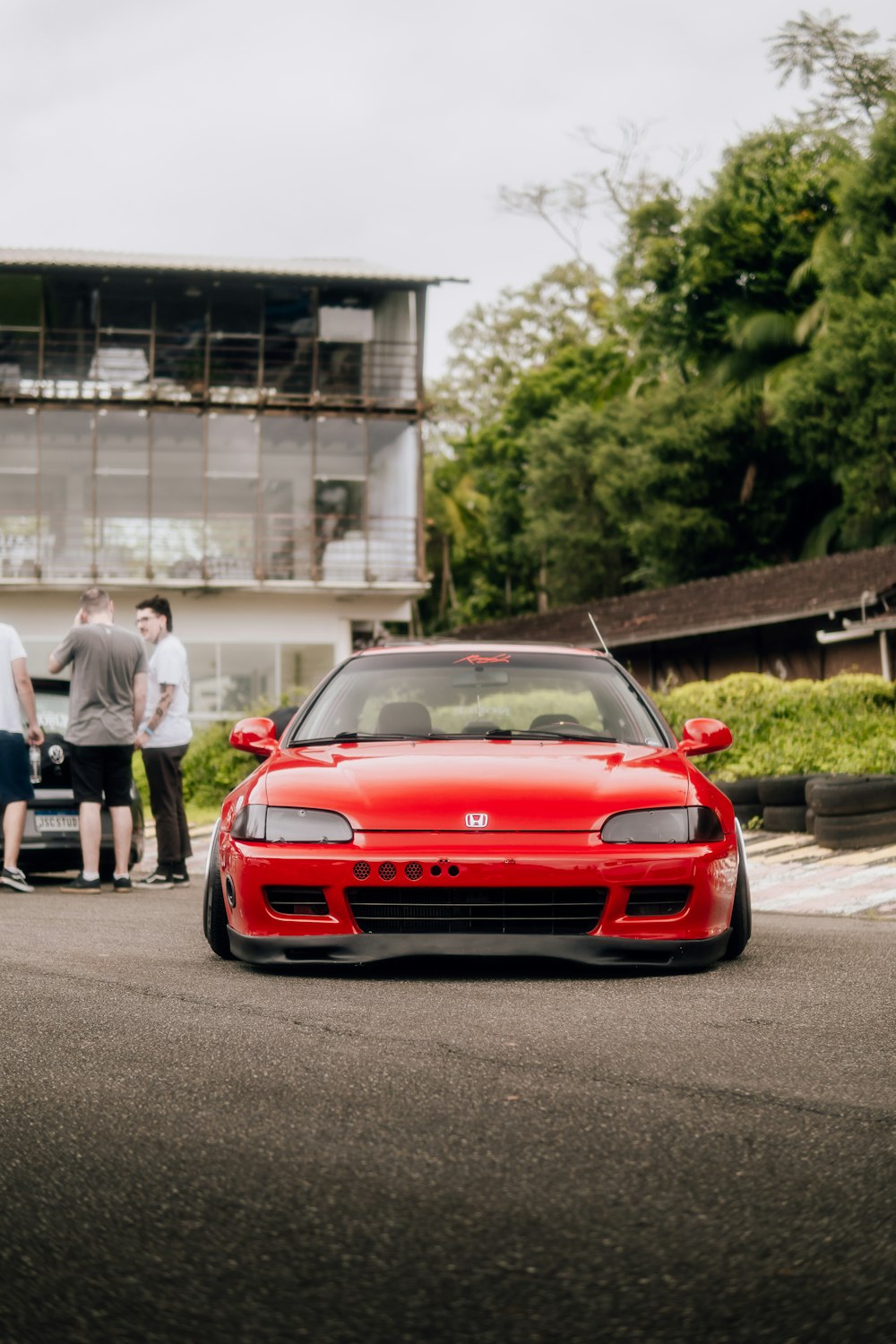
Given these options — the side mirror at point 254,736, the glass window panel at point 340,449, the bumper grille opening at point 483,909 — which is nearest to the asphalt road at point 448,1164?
the bumper grille opening at point 483,909

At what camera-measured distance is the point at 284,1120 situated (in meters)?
3.77

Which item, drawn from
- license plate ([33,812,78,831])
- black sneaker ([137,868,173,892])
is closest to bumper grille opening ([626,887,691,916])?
black sneaker ([137,868,173,892])

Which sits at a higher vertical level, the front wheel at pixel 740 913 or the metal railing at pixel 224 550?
the metal railing at pixel 224 550

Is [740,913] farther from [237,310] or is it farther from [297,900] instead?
[237,310]

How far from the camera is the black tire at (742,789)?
13.2m

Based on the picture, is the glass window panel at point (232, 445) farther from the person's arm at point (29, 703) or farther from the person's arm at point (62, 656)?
the person's arm at point (29, 703)

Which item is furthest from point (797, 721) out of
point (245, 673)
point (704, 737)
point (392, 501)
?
point (392, 501)

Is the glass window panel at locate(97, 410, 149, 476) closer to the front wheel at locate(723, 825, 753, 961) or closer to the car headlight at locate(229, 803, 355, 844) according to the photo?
the car headlight at locate(229, 803, 355, 844)

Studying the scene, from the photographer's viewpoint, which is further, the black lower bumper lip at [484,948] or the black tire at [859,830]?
the black tire at [859,830]

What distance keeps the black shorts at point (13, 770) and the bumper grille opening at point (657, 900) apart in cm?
583

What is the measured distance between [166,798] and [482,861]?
5.88 meters

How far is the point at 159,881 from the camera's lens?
11.7 meters

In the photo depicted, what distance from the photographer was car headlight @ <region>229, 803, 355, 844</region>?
6188mm

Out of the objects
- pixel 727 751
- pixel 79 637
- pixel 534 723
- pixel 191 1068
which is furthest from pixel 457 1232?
pixel 727 751
